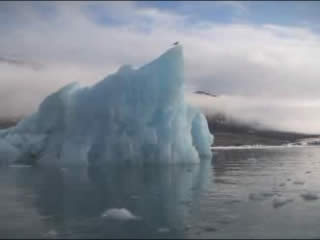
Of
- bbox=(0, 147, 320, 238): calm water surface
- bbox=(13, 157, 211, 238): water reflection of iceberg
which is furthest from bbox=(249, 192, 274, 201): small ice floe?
bbox=(13, 157, 211, 238): water reflection of iceberg

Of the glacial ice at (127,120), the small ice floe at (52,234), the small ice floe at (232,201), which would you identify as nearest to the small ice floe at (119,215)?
the small ice floe at (52,234)

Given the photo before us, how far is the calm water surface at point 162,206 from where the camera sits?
454 inches

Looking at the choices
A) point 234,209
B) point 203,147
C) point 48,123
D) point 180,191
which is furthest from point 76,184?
point 203,147

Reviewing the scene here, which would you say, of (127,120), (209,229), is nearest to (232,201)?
(209,229)

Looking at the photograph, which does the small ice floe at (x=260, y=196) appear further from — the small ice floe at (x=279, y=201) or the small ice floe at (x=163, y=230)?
the small ice floe at (x=163, y=230)

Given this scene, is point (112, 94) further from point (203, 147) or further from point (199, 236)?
point (199, 236)

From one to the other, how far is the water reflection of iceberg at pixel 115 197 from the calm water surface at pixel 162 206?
24 millimetres

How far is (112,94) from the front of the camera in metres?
31.6

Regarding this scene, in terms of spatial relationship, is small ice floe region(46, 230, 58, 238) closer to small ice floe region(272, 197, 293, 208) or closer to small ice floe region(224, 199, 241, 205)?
small ice floe region(224, 199, 241, 205)

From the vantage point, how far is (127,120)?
3103 cm

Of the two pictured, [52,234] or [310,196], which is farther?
[310,196]

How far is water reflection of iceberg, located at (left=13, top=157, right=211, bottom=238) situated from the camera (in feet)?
39.5

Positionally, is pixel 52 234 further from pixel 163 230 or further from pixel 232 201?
pixel 232 201

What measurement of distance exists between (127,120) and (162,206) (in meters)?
16.2
